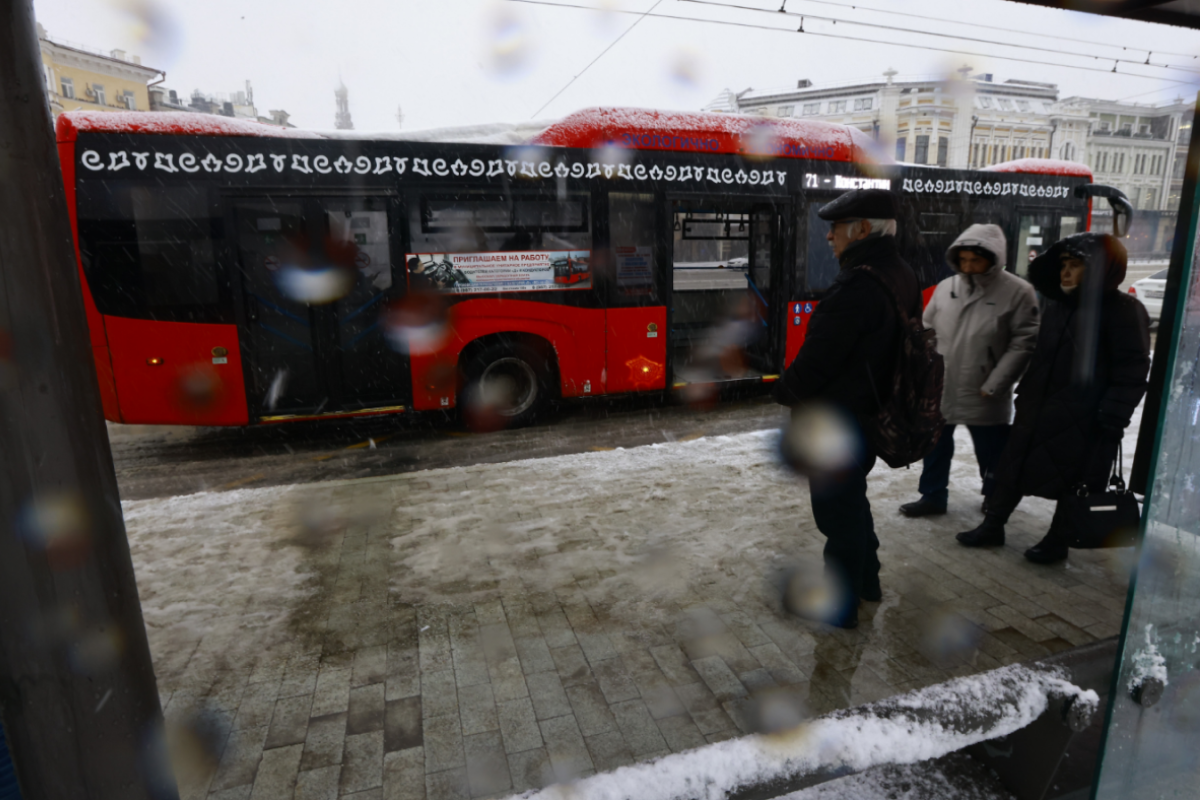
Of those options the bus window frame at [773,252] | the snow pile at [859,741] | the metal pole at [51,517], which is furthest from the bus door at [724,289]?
the metal pole at [51,517]

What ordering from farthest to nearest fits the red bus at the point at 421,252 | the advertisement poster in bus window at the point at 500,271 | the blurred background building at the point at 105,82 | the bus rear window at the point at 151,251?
the blurred background building at the point at 105,82
the advertisement poster in bus window at the point at 500,271
the red bus at the point at 421,252
the bus rear window at the point at 151,251

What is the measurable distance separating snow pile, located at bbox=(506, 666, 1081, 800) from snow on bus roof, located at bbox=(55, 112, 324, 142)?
6.62 metres

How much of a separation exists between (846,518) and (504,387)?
528cm

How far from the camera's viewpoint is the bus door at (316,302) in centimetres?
686

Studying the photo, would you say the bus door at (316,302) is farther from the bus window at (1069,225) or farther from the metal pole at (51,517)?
the bus window at (1069,225)

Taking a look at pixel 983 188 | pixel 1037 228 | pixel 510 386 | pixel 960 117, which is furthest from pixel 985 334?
pixel 960 117

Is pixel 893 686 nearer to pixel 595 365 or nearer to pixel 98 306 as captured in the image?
pixel 595 365

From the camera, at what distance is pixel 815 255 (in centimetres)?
874

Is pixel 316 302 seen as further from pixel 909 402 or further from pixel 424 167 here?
pixel 909 402

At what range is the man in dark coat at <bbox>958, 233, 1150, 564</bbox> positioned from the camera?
347 cm

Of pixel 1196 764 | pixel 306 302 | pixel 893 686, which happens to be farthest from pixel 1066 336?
pixel 306 302

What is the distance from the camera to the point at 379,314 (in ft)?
23.5

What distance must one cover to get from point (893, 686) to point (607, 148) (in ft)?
20.4

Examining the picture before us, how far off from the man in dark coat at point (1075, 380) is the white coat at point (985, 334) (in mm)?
156
